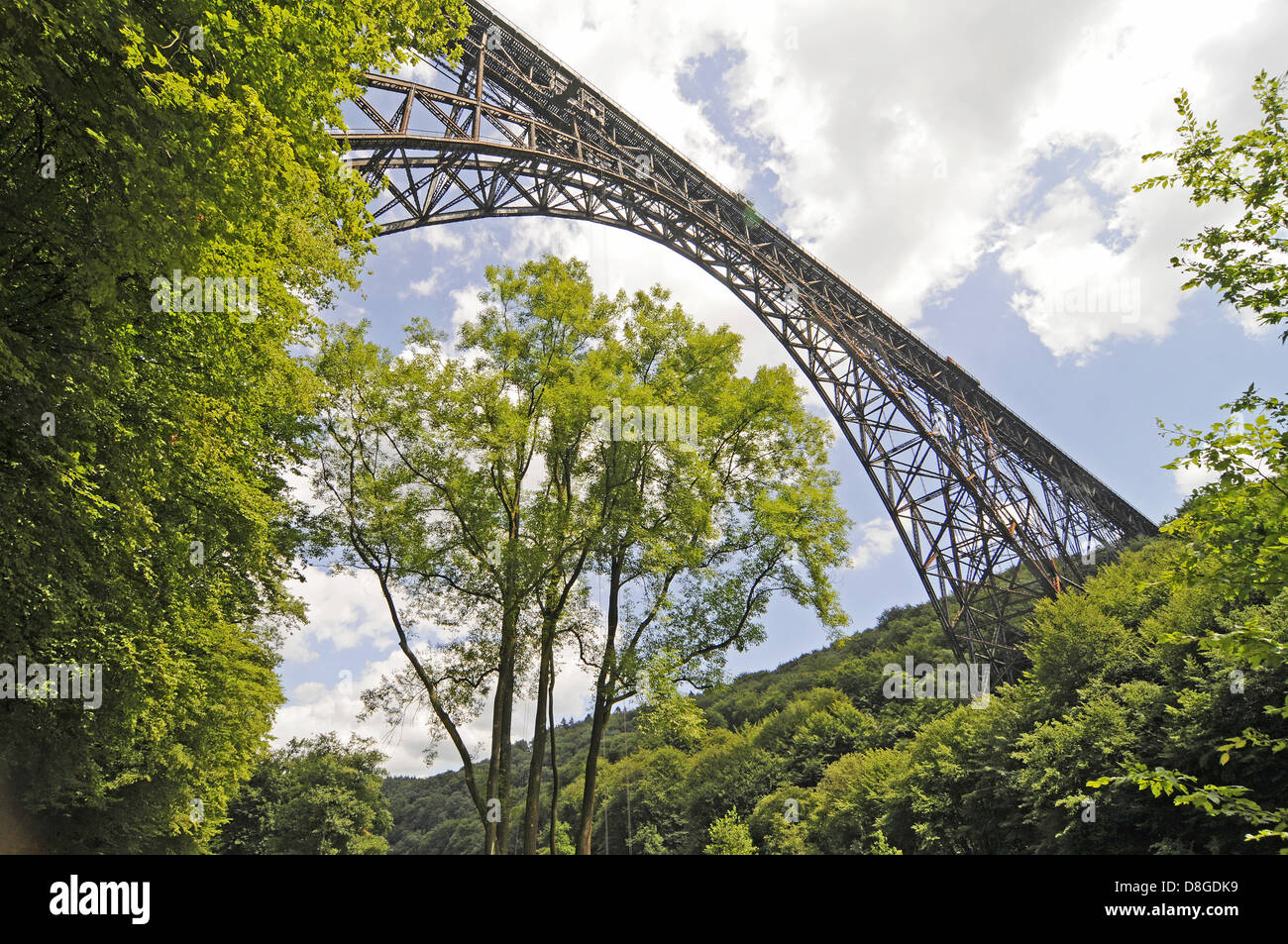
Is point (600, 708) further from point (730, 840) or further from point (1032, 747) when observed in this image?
point (730, 840)

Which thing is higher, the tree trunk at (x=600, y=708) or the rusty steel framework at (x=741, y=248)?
the rusty steel framework at (x=741, y=248)

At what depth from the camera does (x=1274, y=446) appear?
700 centimetres

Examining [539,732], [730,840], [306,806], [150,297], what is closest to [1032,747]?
[539,732]

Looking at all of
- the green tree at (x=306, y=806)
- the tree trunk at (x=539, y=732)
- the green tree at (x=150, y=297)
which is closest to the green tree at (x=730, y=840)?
the green tree at (x=306, y=806)

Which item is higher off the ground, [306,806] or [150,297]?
[150,297]

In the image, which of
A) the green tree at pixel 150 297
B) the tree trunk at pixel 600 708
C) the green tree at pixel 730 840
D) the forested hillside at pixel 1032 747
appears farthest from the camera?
the green tree at pixel 730 840

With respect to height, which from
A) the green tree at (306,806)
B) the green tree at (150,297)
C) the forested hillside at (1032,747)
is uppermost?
the green tree at (150,297)

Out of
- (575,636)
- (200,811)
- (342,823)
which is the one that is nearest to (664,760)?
(342,823)

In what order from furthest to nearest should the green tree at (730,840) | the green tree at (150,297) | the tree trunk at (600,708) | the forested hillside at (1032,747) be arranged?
the green tree at (730,840), the forested hillside at (1032,747), the tree trunk at (600,708), the green tree at (150,297)

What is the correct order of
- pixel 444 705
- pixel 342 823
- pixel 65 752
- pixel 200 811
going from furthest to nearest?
1. pixel 342 823
2. pixel 200 811
3. pixel 444 705
4. pixel 65 752

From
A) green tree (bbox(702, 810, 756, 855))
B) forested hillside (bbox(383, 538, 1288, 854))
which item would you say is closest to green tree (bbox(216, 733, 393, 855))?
forested hillside (bbox(383, 538, 1288, 854))

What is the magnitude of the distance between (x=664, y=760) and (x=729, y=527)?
51.3 m

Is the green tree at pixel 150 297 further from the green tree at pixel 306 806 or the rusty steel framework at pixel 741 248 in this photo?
the green tree at pixel 306 806
